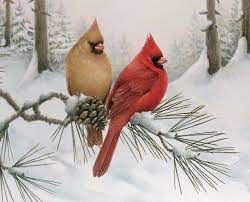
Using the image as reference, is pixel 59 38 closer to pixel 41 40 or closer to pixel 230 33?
pixel 41 40

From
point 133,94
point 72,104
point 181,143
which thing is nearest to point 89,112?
point 72,104

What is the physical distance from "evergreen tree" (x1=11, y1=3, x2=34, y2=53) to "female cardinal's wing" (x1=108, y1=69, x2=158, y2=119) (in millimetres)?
278

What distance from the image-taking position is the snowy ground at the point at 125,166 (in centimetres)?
142

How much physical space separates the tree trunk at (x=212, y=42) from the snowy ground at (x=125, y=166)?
2 cm

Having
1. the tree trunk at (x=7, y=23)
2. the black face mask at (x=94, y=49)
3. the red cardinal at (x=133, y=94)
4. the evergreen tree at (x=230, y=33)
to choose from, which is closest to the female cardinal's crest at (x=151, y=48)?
the red cardinal at (x=133, y=94)

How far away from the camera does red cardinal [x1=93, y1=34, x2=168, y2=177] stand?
48.9 inches

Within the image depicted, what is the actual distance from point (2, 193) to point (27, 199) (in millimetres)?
71

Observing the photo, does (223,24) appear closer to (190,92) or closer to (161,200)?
(190,92)

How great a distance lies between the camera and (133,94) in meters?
1.26

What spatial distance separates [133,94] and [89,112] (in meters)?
0.25

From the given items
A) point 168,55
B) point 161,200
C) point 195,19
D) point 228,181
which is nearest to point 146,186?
point 161,200

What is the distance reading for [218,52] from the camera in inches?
57.7

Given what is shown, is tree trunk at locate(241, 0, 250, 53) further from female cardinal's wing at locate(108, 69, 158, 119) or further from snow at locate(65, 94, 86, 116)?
snow at locate(65, 94, 86, 116)

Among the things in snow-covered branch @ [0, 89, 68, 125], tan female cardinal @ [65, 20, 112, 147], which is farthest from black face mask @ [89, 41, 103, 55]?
snow-covered branch @ [0, 89, 68, 125]
